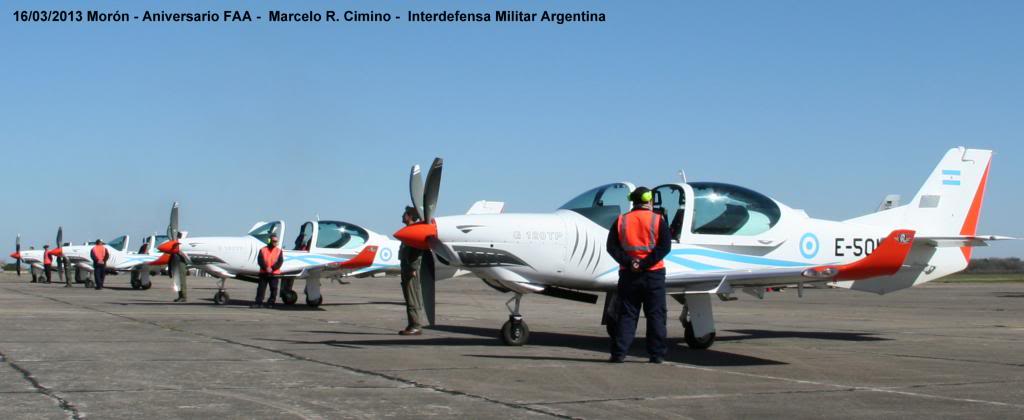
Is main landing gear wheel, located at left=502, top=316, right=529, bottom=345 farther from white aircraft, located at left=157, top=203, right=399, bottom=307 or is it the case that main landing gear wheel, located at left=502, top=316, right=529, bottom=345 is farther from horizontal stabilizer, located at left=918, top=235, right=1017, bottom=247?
white aircraft, located at left=157, top=203, right=399, bottom=307

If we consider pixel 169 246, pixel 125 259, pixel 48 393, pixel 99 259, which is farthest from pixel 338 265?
pixel 125 259

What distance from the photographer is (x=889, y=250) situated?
10219mm

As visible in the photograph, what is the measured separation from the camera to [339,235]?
2370cm

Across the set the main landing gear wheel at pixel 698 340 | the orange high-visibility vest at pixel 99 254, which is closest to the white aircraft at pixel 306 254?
the main landing gear wheel at pixel 698 340

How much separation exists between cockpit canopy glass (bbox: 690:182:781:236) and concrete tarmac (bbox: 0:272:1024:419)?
1.42 metres

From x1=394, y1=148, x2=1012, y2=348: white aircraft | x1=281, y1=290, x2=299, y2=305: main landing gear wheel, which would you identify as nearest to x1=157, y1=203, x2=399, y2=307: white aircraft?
x1=281, y1=290, x2=299, y2=305: main landing gear wheel

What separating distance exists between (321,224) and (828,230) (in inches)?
538

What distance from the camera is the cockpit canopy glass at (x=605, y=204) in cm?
1162

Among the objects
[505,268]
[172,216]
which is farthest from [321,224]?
[505,268]

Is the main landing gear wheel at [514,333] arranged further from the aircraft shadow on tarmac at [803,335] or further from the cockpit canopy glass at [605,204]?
the aircraft shadow on tarmac at [803,335]

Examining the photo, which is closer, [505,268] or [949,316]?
[505,268]

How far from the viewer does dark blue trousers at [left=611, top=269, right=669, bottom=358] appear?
9766mm

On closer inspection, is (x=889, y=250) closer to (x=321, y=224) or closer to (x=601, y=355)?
(x=601, y=355)

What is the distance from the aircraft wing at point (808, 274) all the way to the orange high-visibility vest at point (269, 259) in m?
12.6
